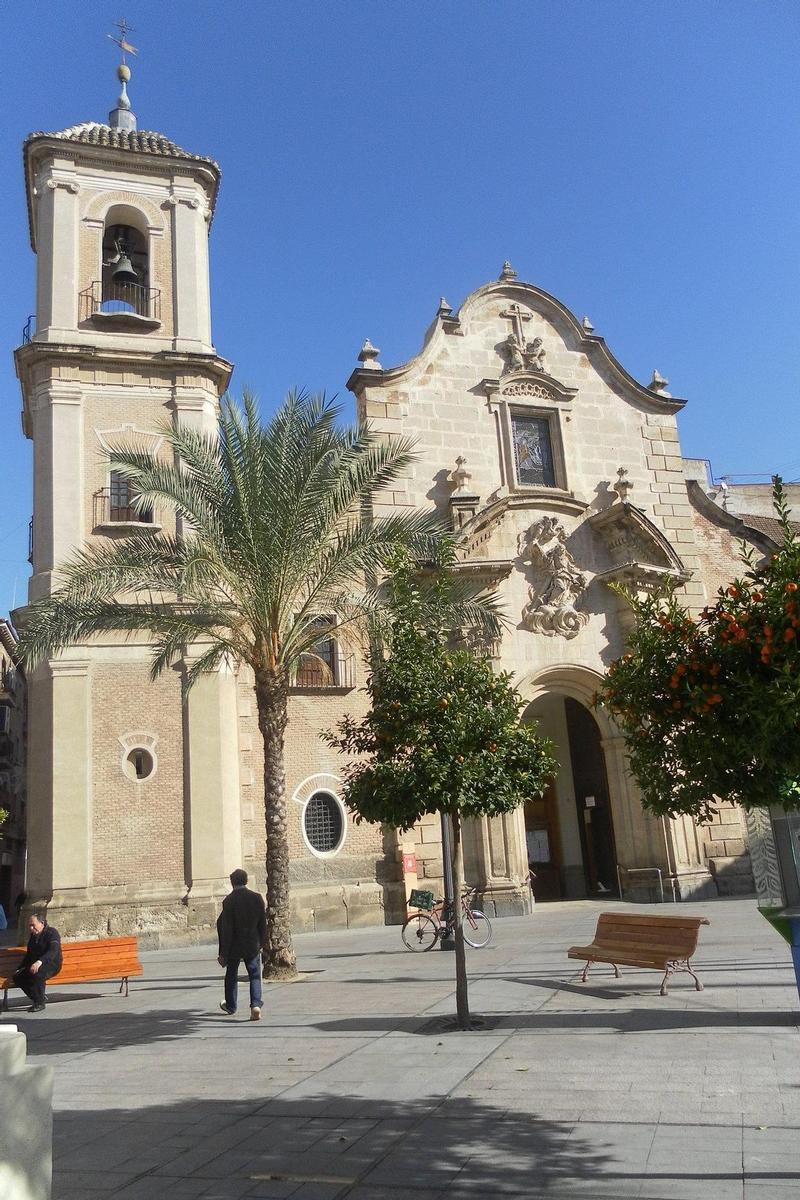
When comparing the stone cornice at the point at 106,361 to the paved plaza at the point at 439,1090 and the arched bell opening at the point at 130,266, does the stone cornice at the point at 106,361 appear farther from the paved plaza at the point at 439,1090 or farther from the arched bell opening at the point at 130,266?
the paved plaza at the point at 439,1090

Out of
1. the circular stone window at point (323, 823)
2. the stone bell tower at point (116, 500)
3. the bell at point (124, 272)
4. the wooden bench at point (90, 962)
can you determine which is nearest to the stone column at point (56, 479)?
the stone bell tower at point (116, 500)

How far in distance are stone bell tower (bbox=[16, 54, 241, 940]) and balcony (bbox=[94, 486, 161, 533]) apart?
0.15 feet

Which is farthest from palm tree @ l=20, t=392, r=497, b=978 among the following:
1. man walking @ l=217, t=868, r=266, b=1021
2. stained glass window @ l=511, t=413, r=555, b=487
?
stained glass window @ l=511, t=413, r=555, b=487

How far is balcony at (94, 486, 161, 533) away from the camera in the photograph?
19.7m

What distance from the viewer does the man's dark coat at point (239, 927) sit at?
396 inches

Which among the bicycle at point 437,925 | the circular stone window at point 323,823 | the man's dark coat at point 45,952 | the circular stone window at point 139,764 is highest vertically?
the circular stone window at point 139,764

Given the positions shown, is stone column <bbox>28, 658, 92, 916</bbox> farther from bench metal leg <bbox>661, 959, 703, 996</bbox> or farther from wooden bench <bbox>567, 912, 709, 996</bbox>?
bench metal leg <bbox>661, 959, 703, 996</bbox>

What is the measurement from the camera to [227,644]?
14.4 m

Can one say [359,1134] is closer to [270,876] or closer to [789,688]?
[789,688]

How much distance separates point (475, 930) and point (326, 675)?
645 cm

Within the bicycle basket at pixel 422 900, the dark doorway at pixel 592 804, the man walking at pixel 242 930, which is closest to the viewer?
the man walking at pixel 242 930

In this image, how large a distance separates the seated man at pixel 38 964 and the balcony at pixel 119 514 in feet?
31.3

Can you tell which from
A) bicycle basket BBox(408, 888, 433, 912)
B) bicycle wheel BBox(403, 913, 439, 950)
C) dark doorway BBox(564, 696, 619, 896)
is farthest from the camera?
dark doorway BBox(564, 696, 619, 896)

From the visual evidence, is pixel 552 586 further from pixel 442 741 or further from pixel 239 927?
pixel 239 927
